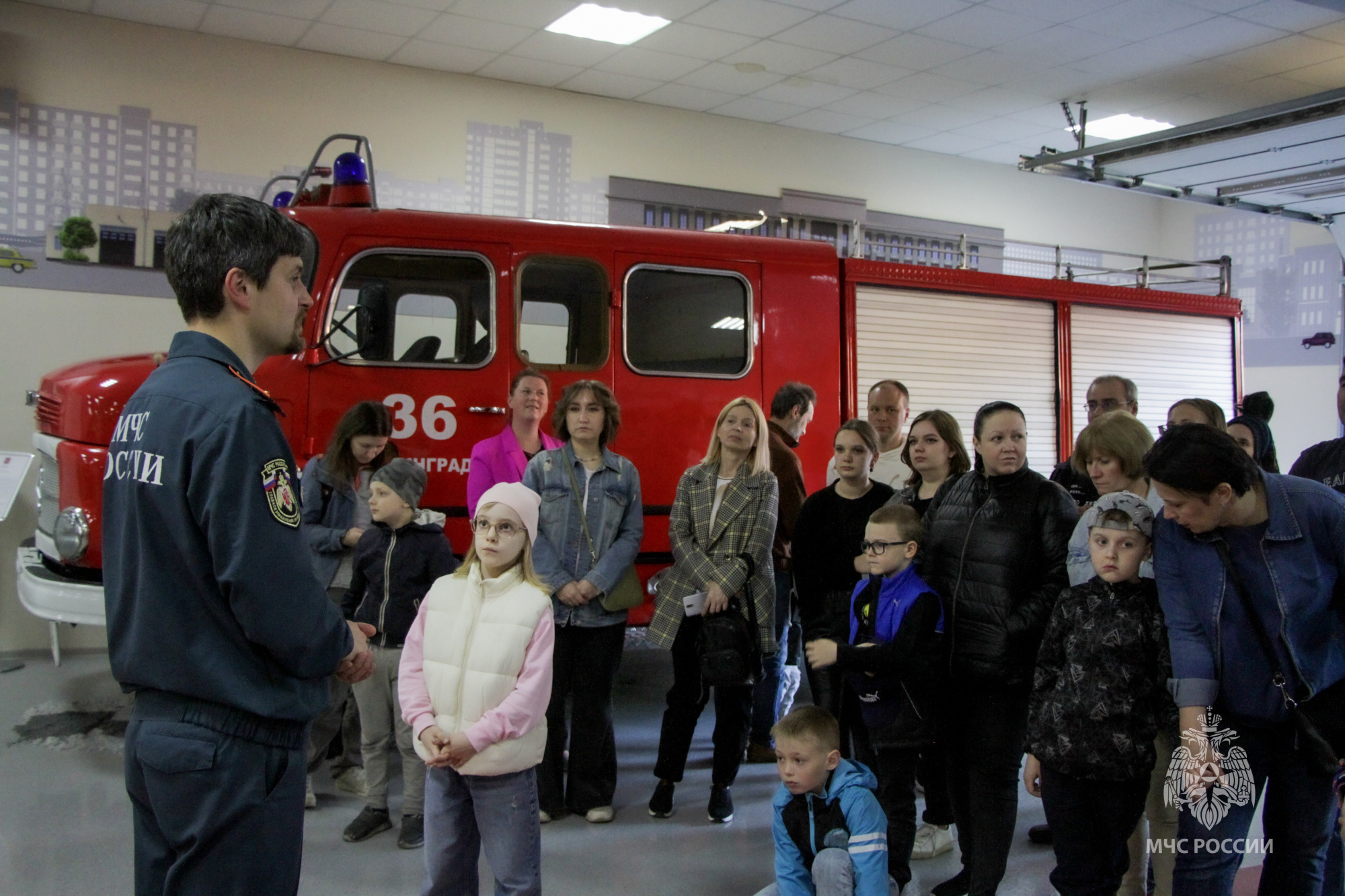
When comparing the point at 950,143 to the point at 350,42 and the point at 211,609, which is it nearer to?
the point at 350,42

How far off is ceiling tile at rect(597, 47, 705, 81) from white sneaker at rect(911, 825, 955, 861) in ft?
20.4

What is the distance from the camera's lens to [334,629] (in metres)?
1.67

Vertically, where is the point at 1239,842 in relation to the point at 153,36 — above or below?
below

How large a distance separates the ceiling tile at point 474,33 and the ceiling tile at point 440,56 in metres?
0.09

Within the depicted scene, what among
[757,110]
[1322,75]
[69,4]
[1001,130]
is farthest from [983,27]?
[69,4]

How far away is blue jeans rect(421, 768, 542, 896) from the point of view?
259 centimetres

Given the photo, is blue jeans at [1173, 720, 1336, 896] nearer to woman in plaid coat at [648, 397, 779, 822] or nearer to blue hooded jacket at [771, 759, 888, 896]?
blue hooded jacket at [771, 759, 888, 896]

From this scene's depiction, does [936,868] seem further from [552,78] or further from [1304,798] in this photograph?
[552,78]

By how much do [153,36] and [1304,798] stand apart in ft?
26.2

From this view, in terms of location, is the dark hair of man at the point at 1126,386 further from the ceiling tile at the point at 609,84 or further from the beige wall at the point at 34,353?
the beige wall at the point at 34,353

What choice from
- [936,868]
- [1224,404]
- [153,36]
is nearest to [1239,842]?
[936,868]

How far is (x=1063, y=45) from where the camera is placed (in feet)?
25.5

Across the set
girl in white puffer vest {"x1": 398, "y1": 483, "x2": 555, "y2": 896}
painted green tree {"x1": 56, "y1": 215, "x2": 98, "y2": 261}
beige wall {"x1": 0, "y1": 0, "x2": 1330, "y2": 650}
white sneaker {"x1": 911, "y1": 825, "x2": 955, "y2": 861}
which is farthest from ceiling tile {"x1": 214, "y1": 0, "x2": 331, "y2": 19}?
white sneaker {"x1": 911, "y1": 825, "x2": 955, "y2": 861}

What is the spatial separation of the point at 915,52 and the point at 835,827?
22.6 feet
